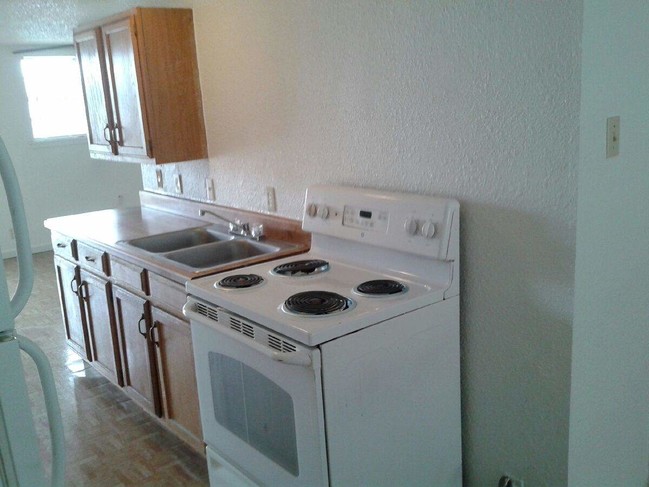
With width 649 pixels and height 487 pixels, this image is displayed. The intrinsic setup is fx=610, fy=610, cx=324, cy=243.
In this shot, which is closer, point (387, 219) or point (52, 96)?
point (387, 219)

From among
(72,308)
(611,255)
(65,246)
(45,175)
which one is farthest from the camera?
(45,175)

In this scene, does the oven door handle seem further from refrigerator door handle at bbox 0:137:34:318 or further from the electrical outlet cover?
the electrical outlet cover

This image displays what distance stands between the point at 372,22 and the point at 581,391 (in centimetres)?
134

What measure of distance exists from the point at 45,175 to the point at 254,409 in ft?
17.5

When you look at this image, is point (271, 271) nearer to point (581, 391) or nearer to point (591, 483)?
point (581, 391)

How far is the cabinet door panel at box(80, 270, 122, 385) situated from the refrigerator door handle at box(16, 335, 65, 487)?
195cm

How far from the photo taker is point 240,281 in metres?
2.05

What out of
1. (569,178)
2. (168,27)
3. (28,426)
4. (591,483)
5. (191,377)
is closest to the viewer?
(28,426)

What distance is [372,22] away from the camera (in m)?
2.07

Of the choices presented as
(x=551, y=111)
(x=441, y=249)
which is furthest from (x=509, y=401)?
(x=551, y=111)

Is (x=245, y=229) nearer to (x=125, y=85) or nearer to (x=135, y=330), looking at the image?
(x=135, y=330)

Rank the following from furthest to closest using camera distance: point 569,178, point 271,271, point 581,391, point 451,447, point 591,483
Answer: point 271,271
point 451,447
point 591,483
point 581,391
point 569,178

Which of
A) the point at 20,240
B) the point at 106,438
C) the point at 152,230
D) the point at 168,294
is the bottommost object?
the point at 106,438

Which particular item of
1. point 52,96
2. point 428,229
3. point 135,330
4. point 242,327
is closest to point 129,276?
point 135,330
